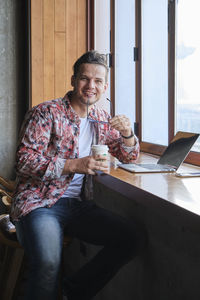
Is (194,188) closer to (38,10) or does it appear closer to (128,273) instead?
(128,273)

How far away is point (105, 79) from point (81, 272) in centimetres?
103

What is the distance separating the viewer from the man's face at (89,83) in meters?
2.03

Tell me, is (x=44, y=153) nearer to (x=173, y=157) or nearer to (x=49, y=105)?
(x=49, y=105)

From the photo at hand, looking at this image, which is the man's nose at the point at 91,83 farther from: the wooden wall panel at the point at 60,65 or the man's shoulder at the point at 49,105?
the wooden wall panel at the point at 60,65

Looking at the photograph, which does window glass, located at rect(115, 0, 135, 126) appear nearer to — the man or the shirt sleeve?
the man

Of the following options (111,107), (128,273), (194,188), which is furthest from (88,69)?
(111,107)

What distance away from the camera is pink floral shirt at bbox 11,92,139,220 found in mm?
1762

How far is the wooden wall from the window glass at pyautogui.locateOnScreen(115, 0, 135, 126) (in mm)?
555

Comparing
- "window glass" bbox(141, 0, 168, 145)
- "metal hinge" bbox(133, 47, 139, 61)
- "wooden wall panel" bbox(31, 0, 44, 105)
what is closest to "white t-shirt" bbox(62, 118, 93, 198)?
"window glass" bbox(141, 0, 168, 145)

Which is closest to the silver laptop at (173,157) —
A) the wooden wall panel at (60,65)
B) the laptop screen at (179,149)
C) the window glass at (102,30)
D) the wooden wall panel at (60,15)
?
the laptop screen at (179,149)

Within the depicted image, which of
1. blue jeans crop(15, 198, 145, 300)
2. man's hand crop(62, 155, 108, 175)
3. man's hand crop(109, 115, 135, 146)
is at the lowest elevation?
blue jeans crop(15, 198, 145, 300)

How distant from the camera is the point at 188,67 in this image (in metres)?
2.23

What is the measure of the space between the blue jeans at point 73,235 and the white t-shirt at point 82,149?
72mm

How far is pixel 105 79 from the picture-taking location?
210 centimetres
